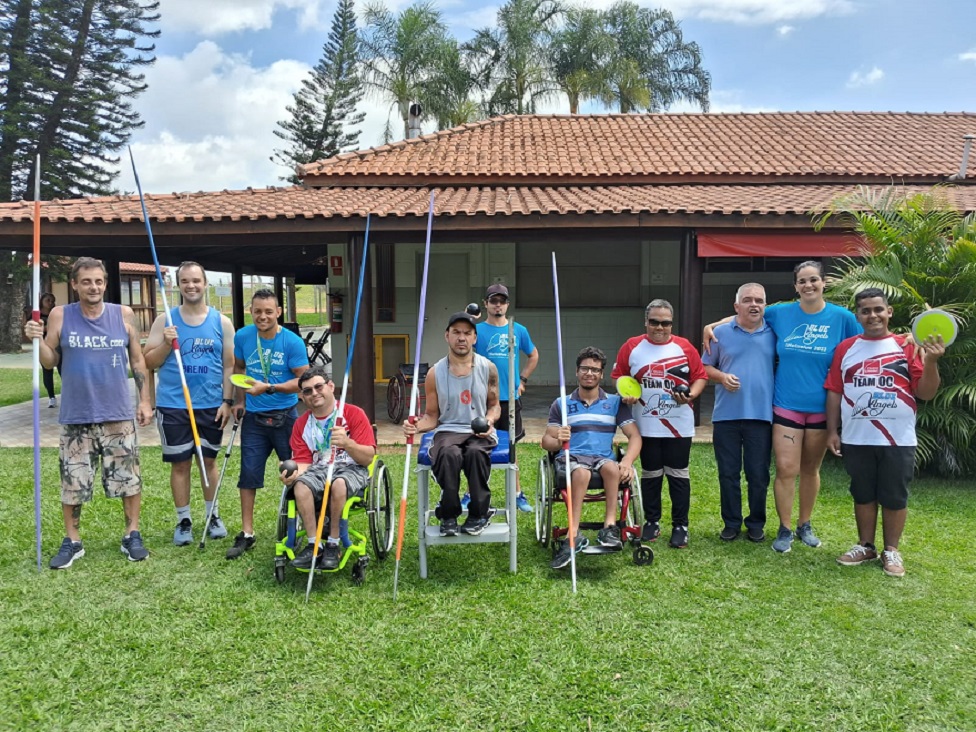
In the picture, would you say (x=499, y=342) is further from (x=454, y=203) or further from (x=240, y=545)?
(x=454, y=203)

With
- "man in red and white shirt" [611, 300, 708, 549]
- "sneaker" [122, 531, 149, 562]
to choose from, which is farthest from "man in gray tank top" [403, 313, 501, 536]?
"sneaker" [122, 531, 149, 562]

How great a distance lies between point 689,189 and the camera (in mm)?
10172

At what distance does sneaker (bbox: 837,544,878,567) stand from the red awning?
4.75 meters

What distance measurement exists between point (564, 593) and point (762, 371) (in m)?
1.87

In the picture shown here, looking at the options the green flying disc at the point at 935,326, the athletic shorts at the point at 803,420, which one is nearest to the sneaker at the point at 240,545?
the athletic shorts at the point at 803,420

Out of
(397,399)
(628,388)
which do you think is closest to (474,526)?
(628,388)

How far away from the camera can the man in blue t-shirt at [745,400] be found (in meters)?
4.34

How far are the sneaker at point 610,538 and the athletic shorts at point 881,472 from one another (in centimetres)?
146

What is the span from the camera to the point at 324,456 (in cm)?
411

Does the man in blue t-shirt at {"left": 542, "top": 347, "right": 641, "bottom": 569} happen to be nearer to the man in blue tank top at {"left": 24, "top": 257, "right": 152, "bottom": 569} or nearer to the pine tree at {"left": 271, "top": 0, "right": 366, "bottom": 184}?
the man in blue tank top at {"left": 24, "top": 257, "right": 152, "bottom": 569}

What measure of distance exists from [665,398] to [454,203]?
5360mm

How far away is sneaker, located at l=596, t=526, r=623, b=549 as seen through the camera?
3929 mm

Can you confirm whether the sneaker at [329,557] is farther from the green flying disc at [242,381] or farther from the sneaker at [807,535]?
the sneaker at [807,535]

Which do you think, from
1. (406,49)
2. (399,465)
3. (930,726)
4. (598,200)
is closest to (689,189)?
(598,200)
